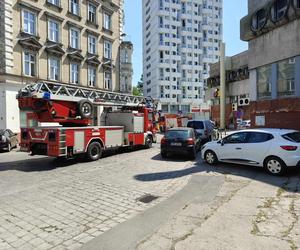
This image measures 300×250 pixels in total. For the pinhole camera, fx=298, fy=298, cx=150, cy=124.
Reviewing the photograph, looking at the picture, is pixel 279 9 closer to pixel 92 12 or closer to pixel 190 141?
pixel 190 141

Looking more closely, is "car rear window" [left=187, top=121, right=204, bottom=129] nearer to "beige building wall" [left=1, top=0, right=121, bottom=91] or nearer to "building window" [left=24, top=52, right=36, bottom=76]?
"beige building wall" [left=1, top=0, right=121, bottom=91]

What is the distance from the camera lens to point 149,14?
328ft

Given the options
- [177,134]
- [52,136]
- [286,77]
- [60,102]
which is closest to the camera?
[52,136]

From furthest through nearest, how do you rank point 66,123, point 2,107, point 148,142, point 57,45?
1. point 57,45
2. point 2,107
3. point 148,142
4. point 66,123

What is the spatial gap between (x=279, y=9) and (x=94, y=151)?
1131 cm

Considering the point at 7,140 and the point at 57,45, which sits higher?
the point at 57,45

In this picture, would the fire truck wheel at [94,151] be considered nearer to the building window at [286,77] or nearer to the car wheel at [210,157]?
the car wheel at [210,157]

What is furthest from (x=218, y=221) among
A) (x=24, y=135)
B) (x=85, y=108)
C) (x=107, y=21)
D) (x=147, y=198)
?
(x=107, y=21)

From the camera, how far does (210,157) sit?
40.1ft

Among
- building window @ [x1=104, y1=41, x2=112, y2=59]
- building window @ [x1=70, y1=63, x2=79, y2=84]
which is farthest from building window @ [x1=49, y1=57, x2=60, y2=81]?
building window @ [x1=104, y1=41, x2=112, y2=59]

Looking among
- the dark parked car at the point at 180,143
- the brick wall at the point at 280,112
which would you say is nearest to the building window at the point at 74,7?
the dark parked car at the point at 180,143

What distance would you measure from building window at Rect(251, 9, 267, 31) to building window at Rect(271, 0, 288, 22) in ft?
2.12

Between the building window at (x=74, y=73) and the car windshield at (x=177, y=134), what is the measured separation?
1656 cm

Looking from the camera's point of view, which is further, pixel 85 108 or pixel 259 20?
pixel 259 20
